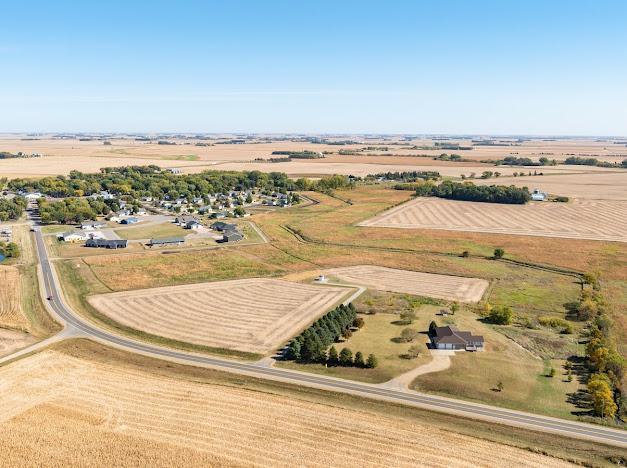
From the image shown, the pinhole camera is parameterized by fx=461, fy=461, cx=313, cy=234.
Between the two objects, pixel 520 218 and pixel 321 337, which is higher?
pixel 520 218

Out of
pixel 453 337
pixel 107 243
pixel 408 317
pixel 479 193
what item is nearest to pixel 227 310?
pixel 408 317

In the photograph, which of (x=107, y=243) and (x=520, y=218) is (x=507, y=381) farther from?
(x=520, y=218)

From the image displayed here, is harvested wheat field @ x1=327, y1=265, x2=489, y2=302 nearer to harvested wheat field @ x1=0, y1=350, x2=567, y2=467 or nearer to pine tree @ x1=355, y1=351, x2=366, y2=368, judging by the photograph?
pine tree @ x1=355, y1=351, x2=366, y2=368

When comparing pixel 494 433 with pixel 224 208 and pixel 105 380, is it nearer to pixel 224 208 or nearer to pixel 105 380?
pixel 105 380

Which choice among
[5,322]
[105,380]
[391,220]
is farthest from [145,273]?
[391,220]

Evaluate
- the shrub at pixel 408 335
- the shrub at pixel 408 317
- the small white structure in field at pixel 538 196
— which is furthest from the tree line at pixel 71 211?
the small white structure in field at pixel 538 196

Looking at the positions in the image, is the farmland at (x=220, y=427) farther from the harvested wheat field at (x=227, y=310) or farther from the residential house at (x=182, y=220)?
the residential house at (x=182, y=220)
